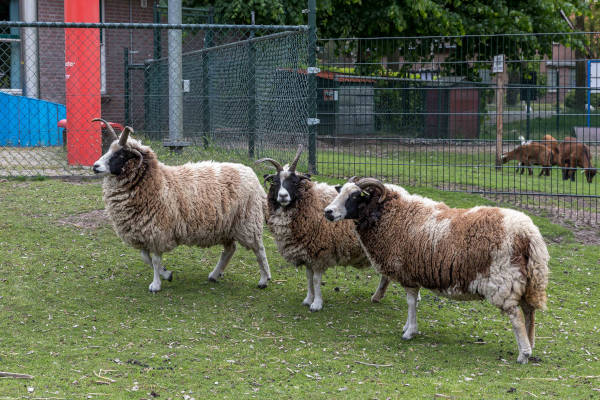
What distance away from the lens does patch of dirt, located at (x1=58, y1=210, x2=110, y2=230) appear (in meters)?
8.69

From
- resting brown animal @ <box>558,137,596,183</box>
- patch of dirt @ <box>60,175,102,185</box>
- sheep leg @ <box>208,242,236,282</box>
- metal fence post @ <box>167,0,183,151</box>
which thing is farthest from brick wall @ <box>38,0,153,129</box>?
sheep leg @ <box>208,242,236,282</box>

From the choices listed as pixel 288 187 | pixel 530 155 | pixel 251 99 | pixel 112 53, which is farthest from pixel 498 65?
pixel 112 53

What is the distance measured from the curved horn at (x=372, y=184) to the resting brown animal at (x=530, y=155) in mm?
5841

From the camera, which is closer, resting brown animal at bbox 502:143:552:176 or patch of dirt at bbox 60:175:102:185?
patch of dirt at bbox 60:175:102:185

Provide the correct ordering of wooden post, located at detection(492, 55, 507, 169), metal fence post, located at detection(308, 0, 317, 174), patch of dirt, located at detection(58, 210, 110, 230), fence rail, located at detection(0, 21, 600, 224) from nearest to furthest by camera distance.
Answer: patch of dirt, located at detection(58, 210, 110, 230) → metal fence post, located at detection(308, 0, 317, 174) → fence rail, located at detection(0, 21, 600, 224) → wooden post, located at detection(492, 55, 507, 169)

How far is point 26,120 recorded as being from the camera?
15.2 m

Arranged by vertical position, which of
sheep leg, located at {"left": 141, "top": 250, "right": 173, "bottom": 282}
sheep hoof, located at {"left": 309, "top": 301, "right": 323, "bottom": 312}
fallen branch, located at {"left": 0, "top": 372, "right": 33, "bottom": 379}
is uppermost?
sheep leg, located at {"left": 141, "top": 250, "right": 173, "bottom": 282}

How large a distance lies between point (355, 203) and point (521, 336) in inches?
69.2

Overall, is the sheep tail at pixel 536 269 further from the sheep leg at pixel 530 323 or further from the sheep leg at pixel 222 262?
the sheep leg at pixel 222 262

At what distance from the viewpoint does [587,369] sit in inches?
209

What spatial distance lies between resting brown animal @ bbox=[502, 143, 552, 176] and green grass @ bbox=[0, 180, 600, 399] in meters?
3.32

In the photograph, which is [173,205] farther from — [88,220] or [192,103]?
[192,103]

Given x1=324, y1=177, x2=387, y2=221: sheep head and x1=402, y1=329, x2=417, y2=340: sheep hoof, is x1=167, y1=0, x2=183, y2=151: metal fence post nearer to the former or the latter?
x1=324, y1=177, x2=387, y2=221: sheep head

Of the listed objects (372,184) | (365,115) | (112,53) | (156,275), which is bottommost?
(156,275)
